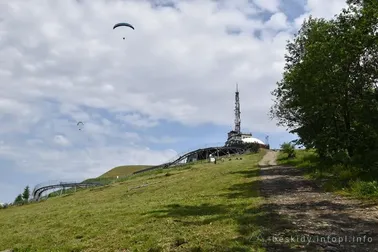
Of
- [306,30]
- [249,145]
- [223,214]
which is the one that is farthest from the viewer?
[249,145]

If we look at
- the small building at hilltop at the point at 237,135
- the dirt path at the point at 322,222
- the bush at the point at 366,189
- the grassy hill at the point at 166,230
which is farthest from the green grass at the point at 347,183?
the small building at hilltop at the point at 237,135

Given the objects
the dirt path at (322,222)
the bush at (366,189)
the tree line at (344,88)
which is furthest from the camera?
the tree line at (344,88)

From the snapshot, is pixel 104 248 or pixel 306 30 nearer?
pixel 104 248

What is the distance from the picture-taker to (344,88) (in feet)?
111

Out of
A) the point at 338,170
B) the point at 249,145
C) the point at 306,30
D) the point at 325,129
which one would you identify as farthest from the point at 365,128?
the point at 249,145

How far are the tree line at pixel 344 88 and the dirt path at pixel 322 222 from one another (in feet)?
26.1

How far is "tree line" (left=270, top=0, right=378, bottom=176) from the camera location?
94.1 ft

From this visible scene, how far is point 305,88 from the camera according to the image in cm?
3609

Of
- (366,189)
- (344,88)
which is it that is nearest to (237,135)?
(344,88)

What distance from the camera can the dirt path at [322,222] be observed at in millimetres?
12398

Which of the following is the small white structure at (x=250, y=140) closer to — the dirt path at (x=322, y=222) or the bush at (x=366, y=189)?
the dirt path at (x=322, y=222)

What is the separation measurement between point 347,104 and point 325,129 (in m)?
5.08

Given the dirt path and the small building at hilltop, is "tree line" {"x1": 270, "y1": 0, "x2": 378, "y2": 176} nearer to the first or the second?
the dirt path

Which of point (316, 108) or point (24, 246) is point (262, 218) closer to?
point (24, 246)
